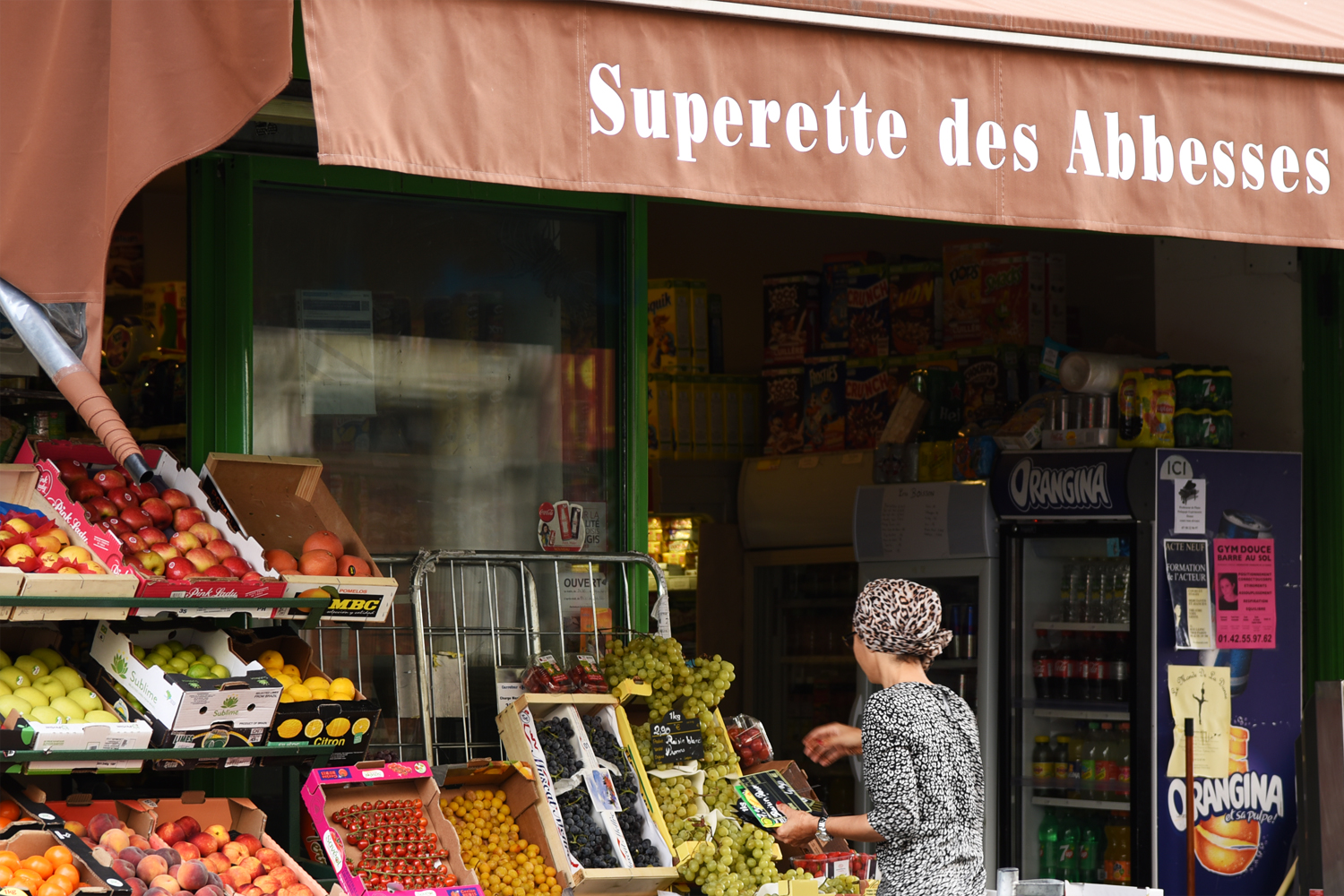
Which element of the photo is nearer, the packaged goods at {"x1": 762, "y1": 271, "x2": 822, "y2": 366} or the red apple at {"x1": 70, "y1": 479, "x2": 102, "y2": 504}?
the red apple at {"x1": 70, "y1": 479, "x2": 102, "y2": 504}

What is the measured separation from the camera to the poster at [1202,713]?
675cm

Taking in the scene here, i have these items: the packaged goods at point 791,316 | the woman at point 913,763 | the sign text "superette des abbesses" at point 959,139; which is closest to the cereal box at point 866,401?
the packaged goods at point 791,316

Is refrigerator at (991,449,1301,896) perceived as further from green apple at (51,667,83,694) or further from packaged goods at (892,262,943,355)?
green apple at (51,667,83,694)

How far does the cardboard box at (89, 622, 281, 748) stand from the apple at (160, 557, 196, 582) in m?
0.19

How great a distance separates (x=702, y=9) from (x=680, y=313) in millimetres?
5271

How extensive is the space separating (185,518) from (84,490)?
0.25 metres

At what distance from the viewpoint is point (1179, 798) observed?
22.1 ft

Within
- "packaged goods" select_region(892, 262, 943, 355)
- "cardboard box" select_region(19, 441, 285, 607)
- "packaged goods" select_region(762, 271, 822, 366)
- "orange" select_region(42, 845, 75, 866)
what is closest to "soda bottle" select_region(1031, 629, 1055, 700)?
"packaged goods" select_region(892, 262, 943, 355)

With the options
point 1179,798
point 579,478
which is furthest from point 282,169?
point 1179,798

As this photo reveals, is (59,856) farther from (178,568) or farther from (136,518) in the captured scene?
(136,518)

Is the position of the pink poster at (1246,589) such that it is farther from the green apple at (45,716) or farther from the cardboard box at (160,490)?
the green apple at (45,716)

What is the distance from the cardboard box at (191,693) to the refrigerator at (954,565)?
4.04 metres

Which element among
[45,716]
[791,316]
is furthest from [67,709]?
[791,316]

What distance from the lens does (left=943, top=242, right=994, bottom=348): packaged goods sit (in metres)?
7.89
